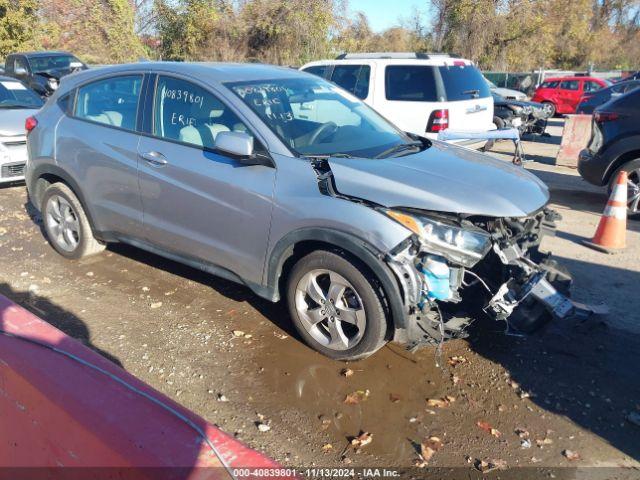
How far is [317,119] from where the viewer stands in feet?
13.9

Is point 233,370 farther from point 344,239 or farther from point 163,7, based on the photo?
point 163,7

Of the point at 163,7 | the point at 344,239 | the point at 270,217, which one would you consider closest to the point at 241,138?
the point at 270,217

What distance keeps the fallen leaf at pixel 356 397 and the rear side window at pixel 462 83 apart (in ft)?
20.2

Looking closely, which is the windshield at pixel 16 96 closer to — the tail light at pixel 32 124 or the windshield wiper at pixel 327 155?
the tail light at pixel 32 124

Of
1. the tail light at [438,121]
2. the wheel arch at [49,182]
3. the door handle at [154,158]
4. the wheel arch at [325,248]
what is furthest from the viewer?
the tail light at [438,121]

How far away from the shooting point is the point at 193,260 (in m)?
4.32

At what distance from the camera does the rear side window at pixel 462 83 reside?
8.55m

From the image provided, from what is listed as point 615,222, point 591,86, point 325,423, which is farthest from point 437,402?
point 591,86

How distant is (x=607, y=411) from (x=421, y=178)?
1771 millimetres

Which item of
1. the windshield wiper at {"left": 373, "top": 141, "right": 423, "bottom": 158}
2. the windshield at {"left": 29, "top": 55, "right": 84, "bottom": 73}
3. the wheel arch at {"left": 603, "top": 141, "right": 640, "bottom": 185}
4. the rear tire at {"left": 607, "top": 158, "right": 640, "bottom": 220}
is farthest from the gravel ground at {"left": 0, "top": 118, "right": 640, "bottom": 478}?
the windshield at {"left": 29, "top": 55, "right": 84, "bottom": 73}

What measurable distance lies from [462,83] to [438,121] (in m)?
0.92

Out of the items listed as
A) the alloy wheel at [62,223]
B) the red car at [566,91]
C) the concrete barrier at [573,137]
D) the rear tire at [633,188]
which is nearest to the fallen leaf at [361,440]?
the alloy wheel at [62,223]

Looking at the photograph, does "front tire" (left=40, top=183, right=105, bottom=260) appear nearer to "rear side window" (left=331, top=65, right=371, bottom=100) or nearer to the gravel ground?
the gravel ground

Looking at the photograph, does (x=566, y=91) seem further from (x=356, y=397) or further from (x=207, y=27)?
(x=356, y=397)
